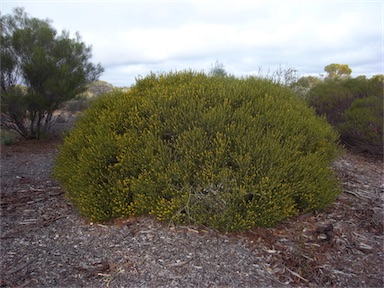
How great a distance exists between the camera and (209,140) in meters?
4.24

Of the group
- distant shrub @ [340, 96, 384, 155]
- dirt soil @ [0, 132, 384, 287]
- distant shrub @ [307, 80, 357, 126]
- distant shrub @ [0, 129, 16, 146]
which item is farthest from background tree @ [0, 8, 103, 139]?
distant shrub @ [340, 96, 384, 155]

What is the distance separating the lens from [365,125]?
843 centimetres

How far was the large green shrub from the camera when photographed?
13.3 ft

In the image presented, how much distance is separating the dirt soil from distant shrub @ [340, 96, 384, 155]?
362 centimetres

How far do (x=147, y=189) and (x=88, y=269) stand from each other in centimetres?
95

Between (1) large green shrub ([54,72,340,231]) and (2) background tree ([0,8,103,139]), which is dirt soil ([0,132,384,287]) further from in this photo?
(2) background tree ([0,8,103,139])

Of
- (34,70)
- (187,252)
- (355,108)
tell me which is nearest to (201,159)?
(187,252)

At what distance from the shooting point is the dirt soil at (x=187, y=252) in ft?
11.7

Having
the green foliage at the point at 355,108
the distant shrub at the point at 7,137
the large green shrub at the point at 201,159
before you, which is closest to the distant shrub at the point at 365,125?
the green foliage at the point at 355,108

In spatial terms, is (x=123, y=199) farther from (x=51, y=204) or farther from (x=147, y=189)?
(x=51, y=204)

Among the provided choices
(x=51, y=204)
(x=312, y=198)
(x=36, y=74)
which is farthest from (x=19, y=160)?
(x=312, y=198)

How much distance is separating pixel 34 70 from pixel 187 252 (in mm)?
7402

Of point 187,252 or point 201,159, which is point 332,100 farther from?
point 187,252

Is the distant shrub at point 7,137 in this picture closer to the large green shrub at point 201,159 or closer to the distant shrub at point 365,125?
the large green shrub at point 201,159
